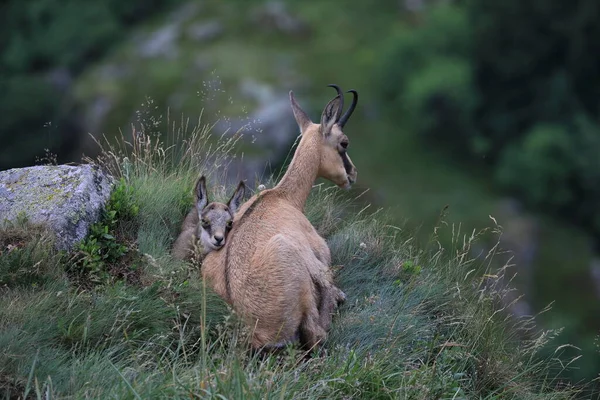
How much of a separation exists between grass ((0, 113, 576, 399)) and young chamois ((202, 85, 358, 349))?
153mm

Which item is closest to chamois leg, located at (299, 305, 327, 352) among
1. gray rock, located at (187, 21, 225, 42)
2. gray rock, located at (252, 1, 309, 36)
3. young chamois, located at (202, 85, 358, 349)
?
young chamois, located at (202, 85, 358, 349)

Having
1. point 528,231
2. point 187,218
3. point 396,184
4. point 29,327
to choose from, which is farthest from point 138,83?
point 29,327

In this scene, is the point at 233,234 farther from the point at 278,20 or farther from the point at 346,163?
the point at 278,20

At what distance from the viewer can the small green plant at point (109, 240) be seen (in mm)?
7395

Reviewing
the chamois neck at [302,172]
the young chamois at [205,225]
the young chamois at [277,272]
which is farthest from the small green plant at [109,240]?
the chamois neck at [302,172]

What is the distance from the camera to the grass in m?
6.11

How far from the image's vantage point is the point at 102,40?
130 ft

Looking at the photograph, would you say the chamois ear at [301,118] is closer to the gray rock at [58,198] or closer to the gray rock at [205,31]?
the gray rock at [58,198]

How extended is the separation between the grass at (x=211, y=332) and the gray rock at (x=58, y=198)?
184 millimetres

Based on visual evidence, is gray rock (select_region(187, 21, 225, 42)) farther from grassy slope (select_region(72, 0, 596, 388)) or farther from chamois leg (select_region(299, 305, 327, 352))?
chamois leg (select_region(299, 305, 327, 352))

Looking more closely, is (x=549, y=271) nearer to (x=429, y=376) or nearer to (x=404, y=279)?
(x=404, y=279)

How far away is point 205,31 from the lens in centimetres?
3625

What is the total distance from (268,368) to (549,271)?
21581 mm

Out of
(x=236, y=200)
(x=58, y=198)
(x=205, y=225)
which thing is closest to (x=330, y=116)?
(x=236, y=200)
